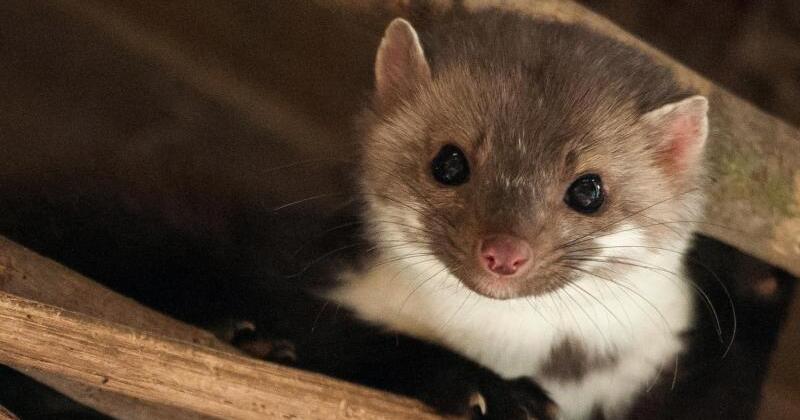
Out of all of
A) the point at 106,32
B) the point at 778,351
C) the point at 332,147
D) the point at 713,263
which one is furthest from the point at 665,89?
the point at 106,32

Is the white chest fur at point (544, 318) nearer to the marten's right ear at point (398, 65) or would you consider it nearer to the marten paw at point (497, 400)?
the marten paw at point (497, 400)

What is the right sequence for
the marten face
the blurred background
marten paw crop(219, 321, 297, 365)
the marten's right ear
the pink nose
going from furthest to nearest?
the blurred background → marten paw crop(219, 321, 297, 365) → the marten's right ear → the marten face → the pink nose

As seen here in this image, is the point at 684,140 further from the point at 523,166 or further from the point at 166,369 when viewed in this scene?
the point at 166,369

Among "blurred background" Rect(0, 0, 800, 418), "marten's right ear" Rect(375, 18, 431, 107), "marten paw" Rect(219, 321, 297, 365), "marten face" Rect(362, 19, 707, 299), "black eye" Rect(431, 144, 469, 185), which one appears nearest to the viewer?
"marten face" Rect(362, 19, 707, 299)

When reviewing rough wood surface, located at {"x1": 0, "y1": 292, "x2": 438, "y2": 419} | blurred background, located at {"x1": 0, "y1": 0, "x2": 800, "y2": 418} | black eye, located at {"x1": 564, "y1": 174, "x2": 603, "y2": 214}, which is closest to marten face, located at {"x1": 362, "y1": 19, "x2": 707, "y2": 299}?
black eye, located at {"x1": 564, "y1": 174, "x2": 603, "y2": 214}

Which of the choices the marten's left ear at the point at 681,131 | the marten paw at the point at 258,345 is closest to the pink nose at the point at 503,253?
the marten's left ear at the point at 681,131

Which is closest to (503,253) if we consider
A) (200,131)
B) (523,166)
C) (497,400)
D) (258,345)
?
(523,166)

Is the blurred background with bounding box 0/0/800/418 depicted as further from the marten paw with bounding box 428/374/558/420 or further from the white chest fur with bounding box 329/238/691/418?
the marten paw with bounding box 428/374/558/420
